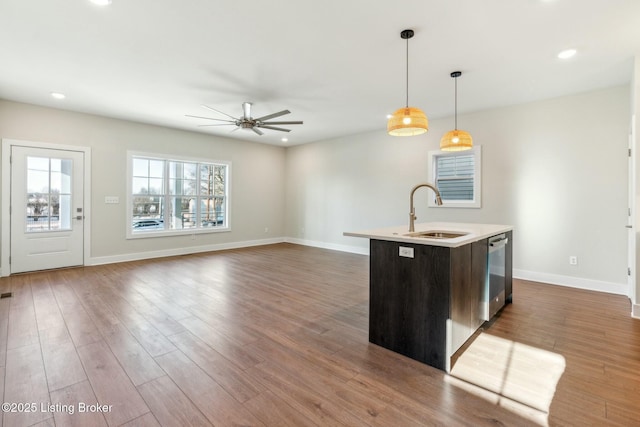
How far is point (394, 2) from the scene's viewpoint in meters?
2.40

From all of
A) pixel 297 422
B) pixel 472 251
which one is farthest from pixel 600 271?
pixel 297 422

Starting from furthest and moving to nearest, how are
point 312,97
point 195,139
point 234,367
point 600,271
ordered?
point 195,139, point 312,97, point 600,271, point 234,367

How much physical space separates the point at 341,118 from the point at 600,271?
4.75 meters

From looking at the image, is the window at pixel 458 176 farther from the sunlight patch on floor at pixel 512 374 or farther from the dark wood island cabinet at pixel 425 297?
the sunlight patch on floor at pixel 512 374

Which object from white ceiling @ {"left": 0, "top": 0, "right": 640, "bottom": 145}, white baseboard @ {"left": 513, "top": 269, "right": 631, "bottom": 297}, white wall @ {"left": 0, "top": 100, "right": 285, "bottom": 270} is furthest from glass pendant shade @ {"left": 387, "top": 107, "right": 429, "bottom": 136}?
white wall @ {"left": 0, "top": 100, "right": 285, "bottom": 270}

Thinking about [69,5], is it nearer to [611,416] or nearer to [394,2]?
[394,2]

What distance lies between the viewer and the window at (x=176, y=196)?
20.5 ft

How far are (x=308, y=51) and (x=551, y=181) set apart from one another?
13.5ft

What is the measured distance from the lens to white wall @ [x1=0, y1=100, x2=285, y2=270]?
5.14m

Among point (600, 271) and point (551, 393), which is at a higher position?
point (600, 271)

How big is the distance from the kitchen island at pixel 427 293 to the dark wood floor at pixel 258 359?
0.56ft

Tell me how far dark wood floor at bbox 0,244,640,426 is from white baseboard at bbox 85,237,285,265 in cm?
153

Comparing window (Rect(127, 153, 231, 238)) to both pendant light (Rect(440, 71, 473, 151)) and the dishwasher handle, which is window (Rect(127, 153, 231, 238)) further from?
the dishwasher handle

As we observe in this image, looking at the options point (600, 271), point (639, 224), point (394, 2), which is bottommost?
point (600, 271)
